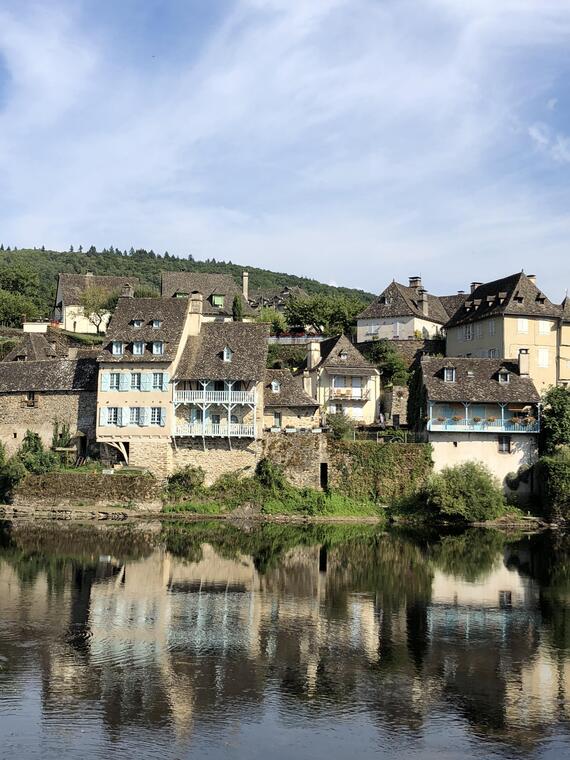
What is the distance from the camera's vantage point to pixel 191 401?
60.7 m

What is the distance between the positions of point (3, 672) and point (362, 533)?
29.9 m

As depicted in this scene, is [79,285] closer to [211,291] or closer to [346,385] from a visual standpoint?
[211,291]

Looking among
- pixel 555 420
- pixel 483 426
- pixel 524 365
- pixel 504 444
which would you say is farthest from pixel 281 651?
pixel 524 365

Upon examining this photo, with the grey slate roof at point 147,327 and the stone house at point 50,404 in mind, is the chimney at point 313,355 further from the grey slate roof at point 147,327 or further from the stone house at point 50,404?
the stone house at point 50,404

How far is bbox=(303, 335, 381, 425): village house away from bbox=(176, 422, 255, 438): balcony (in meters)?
11.9

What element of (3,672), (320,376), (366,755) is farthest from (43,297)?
(366,755)

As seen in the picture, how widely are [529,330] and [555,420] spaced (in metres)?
13.2

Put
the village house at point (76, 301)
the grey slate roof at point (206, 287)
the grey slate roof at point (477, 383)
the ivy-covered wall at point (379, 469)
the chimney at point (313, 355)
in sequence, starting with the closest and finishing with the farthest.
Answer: the ivy-covered wall at point (379, 469), the grey slate roof at point (477, 383), the chimney at point (313, 355), the grey slate roof at point (206, 287), the village house at point (76, 301)

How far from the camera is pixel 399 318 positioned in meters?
84.8

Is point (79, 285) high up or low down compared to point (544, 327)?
up

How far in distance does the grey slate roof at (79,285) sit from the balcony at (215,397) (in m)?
44.1

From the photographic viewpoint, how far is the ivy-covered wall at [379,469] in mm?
60188

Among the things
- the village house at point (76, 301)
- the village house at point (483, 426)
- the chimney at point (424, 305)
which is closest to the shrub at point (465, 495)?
the village house at point (483, 426)

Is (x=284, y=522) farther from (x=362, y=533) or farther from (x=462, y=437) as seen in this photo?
(x=462, y=437)
